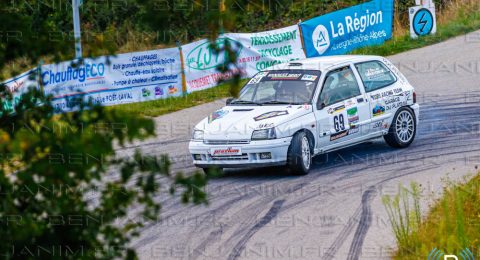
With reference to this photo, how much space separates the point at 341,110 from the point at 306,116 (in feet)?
2.50

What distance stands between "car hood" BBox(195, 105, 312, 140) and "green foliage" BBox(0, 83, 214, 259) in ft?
27.6

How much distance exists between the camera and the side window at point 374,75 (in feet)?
47.9

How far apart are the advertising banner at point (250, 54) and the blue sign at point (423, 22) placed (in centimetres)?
410

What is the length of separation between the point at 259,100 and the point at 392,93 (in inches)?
89.4

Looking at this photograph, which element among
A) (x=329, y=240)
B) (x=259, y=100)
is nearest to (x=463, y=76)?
(x=259, y=100)

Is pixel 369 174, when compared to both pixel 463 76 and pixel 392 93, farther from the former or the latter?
pixel 463 76

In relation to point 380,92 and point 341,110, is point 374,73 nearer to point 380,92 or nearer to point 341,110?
point 380,92

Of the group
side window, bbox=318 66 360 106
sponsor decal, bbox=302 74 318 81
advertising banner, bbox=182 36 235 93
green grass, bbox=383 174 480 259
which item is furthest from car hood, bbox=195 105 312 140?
advertising banner, bbox=182 36 235 93

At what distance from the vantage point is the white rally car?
13.2 meters

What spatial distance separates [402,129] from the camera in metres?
15.1

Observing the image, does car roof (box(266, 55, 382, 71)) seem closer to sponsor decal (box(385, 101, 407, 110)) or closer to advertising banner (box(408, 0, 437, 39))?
sponsor decal (box(385, 101, 407, 110))

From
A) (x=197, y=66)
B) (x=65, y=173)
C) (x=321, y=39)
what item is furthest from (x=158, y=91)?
(x=65, y=173)

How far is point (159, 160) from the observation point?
4.55 meters

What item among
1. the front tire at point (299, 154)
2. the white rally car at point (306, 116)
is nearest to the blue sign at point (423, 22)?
the white rally car at point (306, 116)
